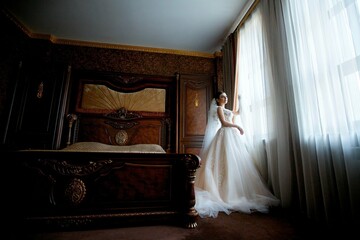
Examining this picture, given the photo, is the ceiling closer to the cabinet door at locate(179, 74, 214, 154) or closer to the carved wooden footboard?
the cabinet door at locate(179, 74, 214, 154)

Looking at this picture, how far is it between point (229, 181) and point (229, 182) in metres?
0.01

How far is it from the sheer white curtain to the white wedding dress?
0.22 metres

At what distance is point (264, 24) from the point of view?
98.7 inches

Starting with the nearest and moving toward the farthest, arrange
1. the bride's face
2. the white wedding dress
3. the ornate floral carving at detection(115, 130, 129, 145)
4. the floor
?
the floor < the white wedding dress < the bride's face < the ornate floral carving at detection(115, 130, 129, 145)

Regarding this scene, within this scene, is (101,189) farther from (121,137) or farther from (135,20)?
(135,20)

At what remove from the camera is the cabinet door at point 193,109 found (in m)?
3.56

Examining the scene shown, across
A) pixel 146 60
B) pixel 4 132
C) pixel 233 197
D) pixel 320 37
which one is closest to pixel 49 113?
pixel 4 132

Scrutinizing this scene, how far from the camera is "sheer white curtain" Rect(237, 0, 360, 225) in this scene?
4.70ft

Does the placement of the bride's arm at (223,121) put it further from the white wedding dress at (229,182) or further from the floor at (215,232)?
the floor at (215,232)

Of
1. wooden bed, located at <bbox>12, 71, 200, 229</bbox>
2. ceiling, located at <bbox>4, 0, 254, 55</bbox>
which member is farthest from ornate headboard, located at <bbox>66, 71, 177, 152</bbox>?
wooden bed, located at <bbox>12, 71, 200, 229</bbox>

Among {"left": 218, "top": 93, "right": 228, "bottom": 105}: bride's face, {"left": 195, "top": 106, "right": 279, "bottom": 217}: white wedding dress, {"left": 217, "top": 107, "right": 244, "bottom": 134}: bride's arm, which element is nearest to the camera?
{"left": 195, "top": 106, "right": 279, "bottom": 217}: white wedding dress

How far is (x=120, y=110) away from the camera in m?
3.54

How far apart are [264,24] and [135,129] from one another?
265 centimetres

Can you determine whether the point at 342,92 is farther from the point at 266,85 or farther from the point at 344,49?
the point at 266,85
